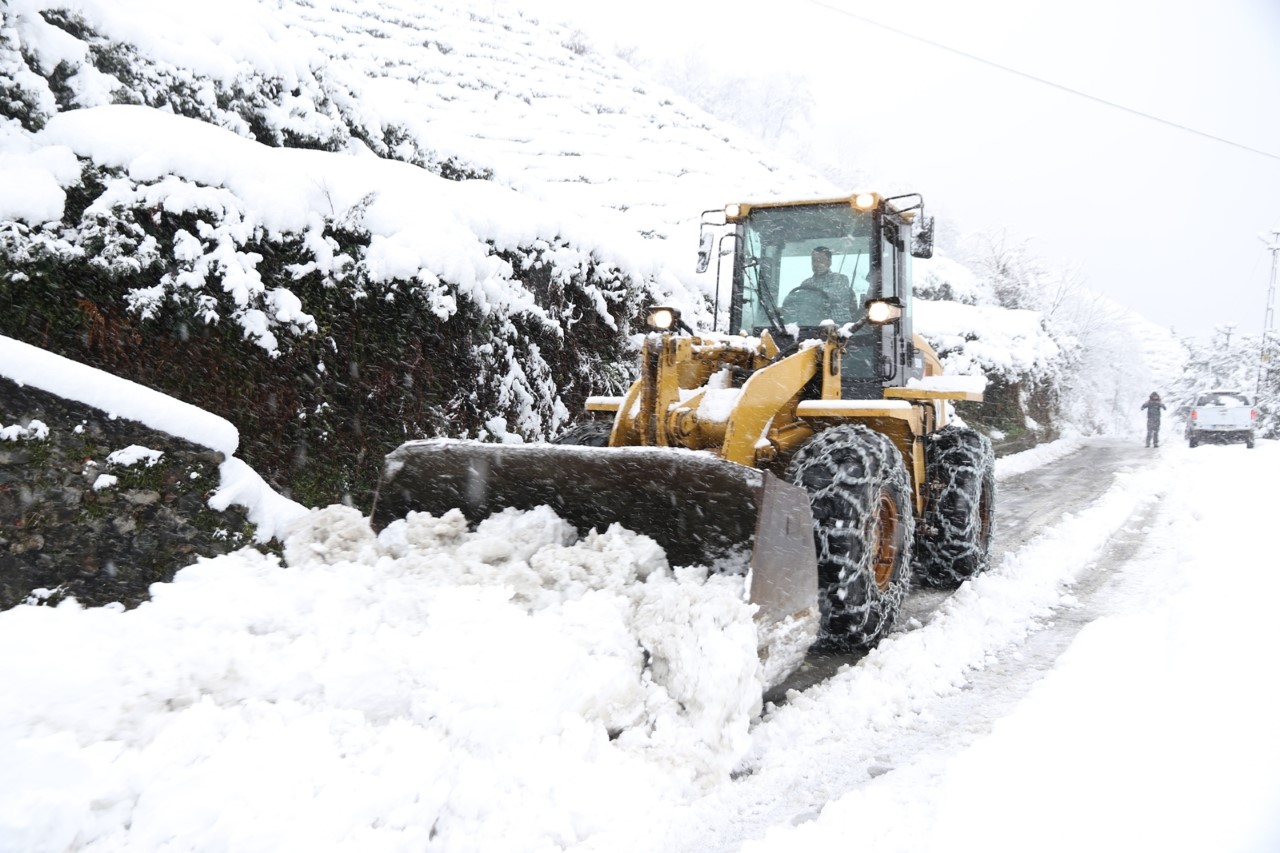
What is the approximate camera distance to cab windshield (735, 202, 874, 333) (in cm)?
494

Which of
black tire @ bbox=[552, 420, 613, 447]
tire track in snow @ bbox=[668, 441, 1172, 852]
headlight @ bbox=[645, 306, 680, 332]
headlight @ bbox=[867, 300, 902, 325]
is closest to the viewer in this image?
tire track in snow @ bbox=[668, 441, 1172, 852]

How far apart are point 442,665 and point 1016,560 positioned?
470 cm

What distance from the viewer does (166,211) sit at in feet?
15.4

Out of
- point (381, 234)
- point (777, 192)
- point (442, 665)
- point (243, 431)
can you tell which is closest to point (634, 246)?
point (381, 234)

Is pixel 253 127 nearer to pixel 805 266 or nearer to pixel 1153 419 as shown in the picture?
pixel 805 266

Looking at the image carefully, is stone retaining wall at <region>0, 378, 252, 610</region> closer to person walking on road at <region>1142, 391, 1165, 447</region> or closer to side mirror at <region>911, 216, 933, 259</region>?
side mirror at <region>911, 216, 933, 259</region>

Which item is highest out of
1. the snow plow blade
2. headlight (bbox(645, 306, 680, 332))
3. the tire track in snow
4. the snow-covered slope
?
the snow-covered slope

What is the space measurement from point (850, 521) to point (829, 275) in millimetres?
2089

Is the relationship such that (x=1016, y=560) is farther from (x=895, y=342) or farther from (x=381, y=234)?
(x=381, y=234)

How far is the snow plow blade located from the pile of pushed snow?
17 cm

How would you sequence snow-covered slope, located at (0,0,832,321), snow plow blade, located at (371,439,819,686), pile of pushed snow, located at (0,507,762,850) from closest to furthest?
pile of pushed snow, located at (0,507,762,850) < snow plow blade, located at (371,439,819,686) < snow-covered slope, located at (0,0,832,321)

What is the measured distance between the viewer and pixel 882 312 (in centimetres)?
433

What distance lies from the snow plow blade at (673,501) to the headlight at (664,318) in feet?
4.44

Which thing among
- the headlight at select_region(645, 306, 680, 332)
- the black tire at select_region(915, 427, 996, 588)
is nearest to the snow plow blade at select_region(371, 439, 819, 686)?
the headlight at select_region(645, 306, 680, 332)
